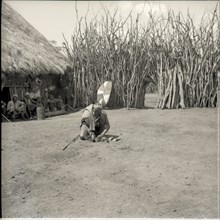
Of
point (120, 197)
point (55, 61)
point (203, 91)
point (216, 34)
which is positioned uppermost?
point (216, 34)

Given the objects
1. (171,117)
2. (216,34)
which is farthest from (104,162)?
(216,34)

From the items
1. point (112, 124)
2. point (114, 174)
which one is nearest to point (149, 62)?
point (112, 124)

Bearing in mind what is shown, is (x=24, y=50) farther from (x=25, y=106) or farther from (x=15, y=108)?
(x=15, y=108)

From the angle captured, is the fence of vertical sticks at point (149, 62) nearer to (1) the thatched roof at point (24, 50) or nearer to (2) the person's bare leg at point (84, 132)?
(1) the thatched roof at point (24, 50)

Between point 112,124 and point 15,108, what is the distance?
9.45 ft

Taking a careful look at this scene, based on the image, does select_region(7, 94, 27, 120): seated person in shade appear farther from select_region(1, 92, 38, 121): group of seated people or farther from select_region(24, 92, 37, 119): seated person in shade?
select_region(24, 92, 37, 119): seated person in shade

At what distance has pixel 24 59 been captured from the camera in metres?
9.43

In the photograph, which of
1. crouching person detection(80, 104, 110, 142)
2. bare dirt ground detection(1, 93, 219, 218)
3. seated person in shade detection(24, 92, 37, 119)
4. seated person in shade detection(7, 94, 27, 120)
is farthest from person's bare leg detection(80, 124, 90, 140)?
seated person in shade detection(24, 92, 37, 119)

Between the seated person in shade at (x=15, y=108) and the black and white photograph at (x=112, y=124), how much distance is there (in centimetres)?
3

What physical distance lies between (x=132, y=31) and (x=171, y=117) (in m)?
3.54

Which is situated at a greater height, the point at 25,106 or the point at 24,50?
the point at 24,50

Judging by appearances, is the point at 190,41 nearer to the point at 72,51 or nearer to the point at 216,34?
the point at 216,34

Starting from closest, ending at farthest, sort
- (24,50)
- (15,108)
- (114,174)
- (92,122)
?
(114,174) < (92,122) < (15,108) < (24,50)

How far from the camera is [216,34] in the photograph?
946 cm
